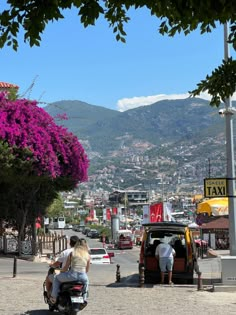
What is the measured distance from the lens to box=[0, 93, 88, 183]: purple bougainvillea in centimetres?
2806

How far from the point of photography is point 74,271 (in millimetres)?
9352

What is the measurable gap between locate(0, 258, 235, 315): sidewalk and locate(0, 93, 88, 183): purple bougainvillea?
40.9 ft

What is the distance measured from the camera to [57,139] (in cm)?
3069

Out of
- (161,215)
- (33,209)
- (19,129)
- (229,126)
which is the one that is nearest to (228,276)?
(229,126)

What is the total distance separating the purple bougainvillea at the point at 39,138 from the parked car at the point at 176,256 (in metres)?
12.6

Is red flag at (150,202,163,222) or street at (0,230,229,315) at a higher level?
red flag at (150,202,163,222)

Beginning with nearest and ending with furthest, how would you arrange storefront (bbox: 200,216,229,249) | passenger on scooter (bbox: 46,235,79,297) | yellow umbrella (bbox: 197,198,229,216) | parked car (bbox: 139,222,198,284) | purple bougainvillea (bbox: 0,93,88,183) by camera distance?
passenger on scooter (bbox: 46,235,79,297) < parked car (bbox: 139,222,198,284) < purple bougainvillea (bbox: 0,93,88,183) < yellow umbrella (bbox: 197,198,229,216) < storefront (bbox: 200,216,229,249)

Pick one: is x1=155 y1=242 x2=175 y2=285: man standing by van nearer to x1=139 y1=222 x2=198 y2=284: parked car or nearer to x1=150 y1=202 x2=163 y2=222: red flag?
x1=139 y1=222 x2=198 y2=284: parked car

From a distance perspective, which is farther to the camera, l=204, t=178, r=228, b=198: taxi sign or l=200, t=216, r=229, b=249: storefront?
l=200, t=216, r=229, b=249: storefront

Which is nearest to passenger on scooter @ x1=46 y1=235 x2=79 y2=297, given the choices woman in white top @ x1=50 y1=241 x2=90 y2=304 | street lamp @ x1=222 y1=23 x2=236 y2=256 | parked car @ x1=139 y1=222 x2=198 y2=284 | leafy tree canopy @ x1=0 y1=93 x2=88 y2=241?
woman in white top @ x1=50 y1=241 x2=90 y2=304

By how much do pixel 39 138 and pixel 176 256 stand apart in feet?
46.0

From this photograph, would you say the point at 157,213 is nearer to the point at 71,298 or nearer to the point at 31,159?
the point at 31,159

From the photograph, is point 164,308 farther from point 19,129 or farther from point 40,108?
point 40,108

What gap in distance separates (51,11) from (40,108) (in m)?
27.3
